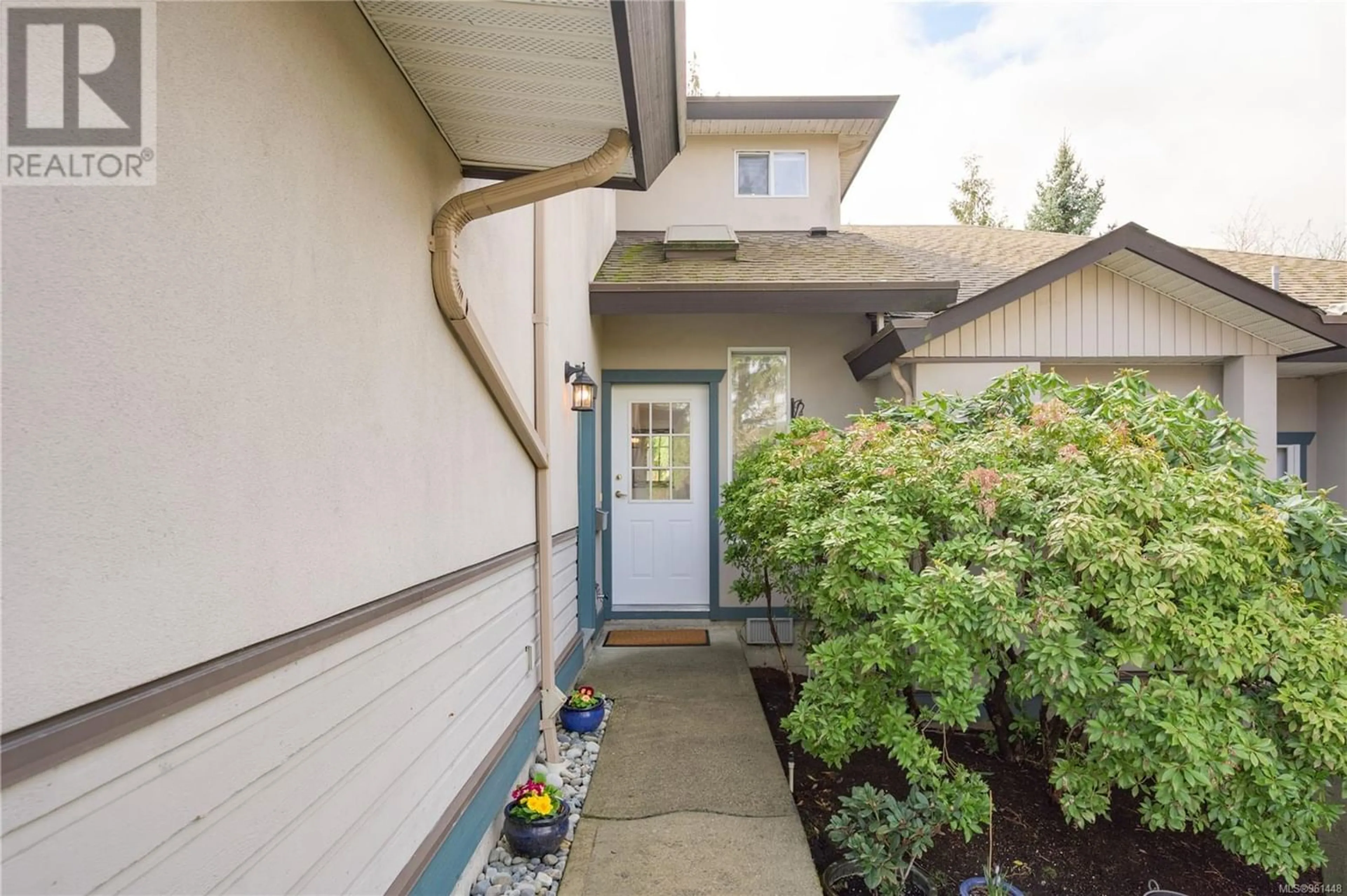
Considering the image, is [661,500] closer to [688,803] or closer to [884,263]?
[884,263]

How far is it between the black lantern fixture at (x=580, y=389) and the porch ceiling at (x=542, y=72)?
2339 millimetres

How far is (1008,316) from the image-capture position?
18.0 feet

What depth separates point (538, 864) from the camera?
9.37 ft

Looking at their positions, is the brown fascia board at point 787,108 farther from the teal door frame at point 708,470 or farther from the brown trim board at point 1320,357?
the brown trim board at point 1320,357

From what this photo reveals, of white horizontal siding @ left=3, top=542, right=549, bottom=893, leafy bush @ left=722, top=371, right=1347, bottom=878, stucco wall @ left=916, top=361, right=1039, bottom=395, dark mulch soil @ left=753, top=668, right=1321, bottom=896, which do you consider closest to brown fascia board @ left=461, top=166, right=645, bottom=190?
white horizontal siding @ left=3, top=542, right=549, bottom=893

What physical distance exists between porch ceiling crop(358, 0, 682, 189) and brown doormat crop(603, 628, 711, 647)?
4.51 m

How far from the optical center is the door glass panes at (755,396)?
6598 millimetres

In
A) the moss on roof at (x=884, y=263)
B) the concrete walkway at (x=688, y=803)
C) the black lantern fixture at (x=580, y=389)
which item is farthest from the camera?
the moss on roof at (x=884, y=263)

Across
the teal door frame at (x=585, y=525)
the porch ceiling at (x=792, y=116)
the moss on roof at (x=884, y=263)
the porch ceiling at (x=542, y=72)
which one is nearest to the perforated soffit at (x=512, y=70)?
the porch ceiling at (x=542, y=72)

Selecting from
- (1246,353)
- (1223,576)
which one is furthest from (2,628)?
(1246,353)

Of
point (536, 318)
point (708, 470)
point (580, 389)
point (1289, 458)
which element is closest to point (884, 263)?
point (708, 470)

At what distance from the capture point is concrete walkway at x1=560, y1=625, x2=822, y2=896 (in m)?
2.71

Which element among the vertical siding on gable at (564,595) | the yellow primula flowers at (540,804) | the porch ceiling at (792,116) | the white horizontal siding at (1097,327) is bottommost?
the yellow primula flowers at (540,804)

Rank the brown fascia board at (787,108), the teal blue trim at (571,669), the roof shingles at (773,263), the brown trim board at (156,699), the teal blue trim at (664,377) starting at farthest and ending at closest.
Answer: the brown fascia board at (787,108), the teal blue trim at (664,377), the roof shingles at (773,263), the teal blue trim at (571,669), the brown trim board at (156,699)
